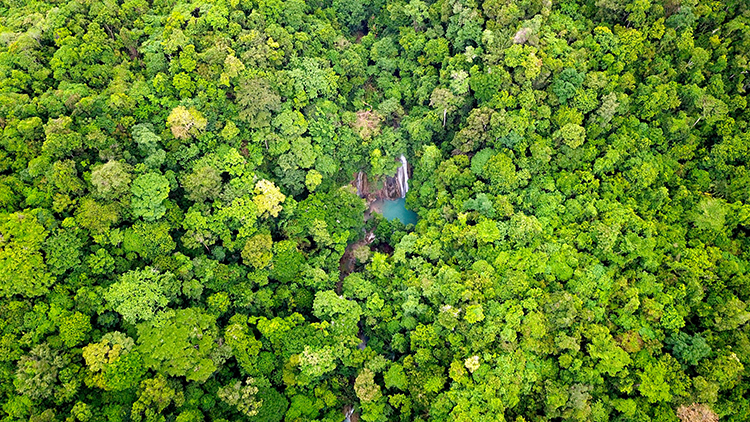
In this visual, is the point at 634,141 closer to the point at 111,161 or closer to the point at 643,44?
the point at 643,44

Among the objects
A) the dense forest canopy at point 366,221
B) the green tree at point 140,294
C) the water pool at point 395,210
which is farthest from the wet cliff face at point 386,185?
the green tree at point 140,294

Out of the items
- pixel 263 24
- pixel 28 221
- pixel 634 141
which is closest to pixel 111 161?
pixel 28 221

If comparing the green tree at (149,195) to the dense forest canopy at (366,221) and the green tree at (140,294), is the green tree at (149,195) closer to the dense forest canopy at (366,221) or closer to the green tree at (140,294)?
the dense forest canopy at (366,221)

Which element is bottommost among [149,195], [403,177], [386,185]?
[386,185]

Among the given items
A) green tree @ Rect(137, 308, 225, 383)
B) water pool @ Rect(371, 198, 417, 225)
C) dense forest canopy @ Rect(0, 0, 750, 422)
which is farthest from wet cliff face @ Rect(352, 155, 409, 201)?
green tree @ Rect(137, 308, 225, 383)

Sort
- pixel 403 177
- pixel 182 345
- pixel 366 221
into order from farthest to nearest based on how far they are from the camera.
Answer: pixel 403 177
pixel 366 221
pixel 182 345

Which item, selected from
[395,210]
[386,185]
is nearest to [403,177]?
[386,185]

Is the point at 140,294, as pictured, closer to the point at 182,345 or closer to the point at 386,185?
the point at 182,345

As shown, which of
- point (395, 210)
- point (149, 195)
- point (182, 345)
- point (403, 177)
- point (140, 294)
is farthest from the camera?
point (395, 210)
